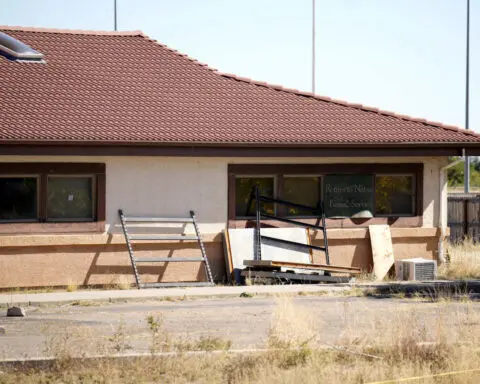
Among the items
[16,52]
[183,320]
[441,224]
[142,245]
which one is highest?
[16,52]

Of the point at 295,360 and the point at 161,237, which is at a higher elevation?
the point at 161,237

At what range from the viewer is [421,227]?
76.7ft

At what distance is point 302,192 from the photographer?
22609mm

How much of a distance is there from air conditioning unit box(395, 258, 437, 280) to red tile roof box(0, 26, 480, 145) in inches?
105

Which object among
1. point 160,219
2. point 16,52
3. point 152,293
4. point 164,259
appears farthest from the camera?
point 160,219

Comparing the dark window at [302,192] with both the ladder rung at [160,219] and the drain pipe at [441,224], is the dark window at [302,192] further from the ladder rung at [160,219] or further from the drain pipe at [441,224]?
the drain pipe at [441,224]

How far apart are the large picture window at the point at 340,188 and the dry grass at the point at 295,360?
9.56m

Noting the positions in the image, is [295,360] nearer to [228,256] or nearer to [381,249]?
[228,256]

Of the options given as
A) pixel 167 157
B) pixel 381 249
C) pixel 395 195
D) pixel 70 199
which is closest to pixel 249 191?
pixel 167 157

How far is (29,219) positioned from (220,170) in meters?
4.17

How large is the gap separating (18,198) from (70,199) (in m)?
1.06

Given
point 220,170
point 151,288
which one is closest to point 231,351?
point 151,288

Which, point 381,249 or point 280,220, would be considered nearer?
point 280,220

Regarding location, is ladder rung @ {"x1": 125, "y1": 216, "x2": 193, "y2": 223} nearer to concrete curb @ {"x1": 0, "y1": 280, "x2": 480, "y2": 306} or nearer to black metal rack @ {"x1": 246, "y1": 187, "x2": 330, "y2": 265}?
black metal rack @ {"x1": 246, "y1": 187, "x2": 330, "y2": 265}
